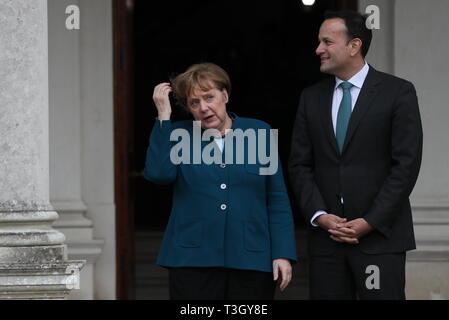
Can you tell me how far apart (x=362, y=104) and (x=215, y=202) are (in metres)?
0.91

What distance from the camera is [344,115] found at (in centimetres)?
565

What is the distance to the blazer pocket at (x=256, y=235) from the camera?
5.34 meters

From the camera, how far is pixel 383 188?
18.1 ft

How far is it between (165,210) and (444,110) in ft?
32.2

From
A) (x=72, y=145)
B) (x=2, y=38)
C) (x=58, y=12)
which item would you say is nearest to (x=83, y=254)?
(x=72, y=145)

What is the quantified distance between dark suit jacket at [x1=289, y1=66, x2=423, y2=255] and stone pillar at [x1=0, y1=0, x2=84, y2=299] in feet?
4.62

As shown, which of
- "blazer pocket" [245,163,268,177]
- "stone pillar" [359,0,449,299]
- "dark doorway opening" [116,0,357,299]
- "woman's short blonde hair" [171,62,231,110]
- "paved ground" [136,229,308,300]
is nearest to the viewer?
"woman's short blonde hair" [171,62,231,110]

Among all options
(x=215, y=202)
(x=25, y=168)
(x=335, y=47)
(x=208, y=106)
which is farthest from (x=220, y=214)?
(x=25, y=168)

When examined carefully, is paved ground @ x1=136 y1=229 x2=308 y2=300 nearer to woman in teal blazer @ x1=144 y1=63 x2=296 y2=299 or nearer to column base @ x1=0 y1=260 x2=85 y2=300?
column base @ x1=0 y1=260 x2=85 y2=300

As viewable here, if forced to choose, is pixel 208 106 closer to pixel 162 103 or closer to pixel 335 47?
pixel 162 103

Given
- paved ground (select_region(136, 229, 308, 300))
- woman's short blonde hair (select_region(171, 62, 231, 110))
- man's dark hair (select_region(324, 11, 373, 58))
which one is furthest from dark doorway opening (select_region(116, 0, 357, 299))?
woman's short blonde hair (select_region(171, 62, 231, 110))

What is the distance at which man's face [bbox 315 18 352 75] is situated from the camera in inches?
224

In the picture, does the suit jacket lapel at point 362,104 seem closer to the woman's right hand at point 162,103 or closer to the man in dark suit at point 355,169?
the man in dark suit at point 355,169

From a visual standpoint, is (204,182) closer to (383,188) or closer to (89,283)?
(383,188)
